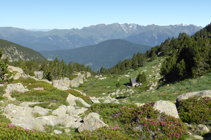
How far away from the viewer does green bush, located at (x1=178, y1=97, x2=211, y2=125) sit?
10719 mm

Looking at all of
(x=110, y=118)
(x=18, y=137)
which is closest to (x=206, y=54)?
(x=110, y=118)

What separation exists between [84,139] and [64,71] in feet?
433

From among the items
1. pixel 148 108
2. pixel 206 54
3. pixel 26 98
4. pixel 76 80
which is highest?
pixel 206 54

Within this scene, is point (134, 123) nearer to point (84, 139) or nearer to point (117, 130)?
point (117, 130)

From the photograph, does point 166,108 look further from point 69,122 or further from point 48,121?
point 48,121

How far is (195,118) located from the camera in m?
10.8

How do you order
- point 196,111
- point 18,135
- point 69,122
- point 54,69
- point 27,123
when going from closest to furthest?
point 18,135
point 27,123
point 196,111
point 69,122
point 54,69

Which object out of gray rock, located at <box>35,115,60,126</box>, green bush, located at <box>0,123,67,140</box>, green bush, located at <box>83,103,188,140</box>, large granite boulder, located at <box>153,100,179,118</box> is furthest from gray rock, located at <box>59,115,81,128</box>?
large granite boulder, located at <box>153,100,179,118</box>

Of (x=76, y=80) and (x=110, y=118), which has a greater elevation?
(x=110, y=118)

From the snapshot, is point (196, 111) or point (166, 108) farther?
point (166, 108)

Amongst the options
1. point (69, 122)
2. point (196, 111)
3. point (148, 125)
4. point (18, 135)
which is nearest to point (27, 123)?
point (18, 135)

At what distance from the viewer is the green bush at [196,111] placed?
10719 mm

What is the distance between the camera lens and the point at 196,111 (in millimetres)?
11070

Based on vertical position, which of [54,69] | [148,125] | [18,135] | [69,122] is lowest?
[54,69]
